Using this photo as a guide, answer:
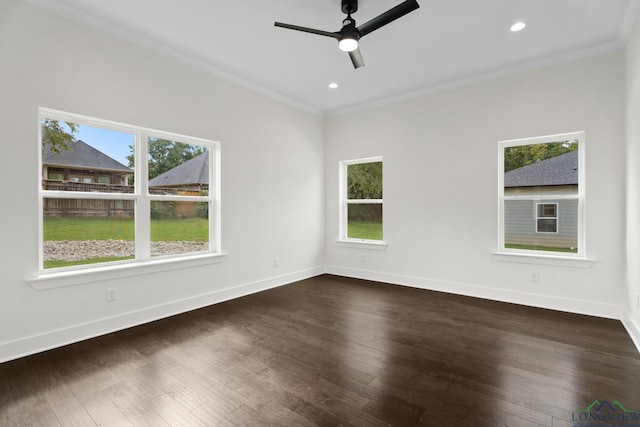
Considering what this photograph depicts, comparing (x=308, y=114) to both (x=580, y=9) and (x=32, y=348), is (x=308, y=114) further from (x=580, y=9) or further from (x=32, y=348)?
(x=32, y=348)

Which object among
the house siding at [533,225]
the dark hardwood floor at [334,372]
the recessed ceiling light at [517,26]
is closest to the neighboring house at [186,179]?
the dark hardwood floor at [334,372]

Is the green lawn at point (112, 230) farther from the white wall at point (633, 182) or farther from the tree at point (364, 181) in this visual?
the white wall at point (633, 182)

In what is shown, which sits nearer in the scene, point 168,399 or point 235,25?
point 168,399

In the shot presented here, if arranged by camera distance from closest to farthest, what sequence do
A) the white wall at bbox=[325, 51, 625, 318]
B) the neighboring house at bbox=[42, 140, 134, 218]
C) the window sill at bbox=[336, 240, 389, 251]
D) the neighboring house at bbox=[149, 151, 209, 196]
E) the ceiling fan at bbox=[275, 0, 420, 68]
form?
1. the ceiling fan at bbox=[275, 0, 420, 68]
2. the neighboring house at bbox=[42, 140, 134, 218]
3. the white wall at bbox=[325, 51, 625, 318]
4. the neighboring house at bbox=[149, 151, 209, 196]
5. the window sill at bbox=[336, 240, 389, 251]

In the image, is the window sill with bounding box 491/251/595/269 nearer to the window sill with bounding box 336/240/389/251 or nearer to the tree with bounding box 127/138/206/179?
the window sill with bounding box 336/240/389/251

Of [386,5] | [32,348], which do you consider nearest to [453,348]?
[386,5]

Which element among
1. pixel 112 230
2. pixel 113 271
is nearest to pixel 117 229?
pixel 112 230

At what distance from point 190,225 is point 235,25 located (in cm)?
238

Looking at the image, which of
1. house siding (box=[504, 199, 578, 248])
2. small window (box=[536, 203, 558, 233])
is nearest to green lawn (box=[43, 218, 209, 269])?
house siding (box=[504, 199, 578, 248])

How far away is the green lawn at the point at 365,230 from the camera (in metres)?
5.34

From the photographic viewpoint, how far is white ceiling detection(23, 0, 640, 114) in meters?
2.76

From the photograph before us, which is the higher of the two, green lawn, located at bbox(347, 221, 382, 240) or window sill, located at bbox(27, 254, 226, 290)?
green lawn, located at bbox(347, 221, 382, 240)

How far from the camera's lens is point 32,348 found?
2623mm

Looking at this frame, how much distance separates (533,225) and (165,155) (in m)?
4.75
